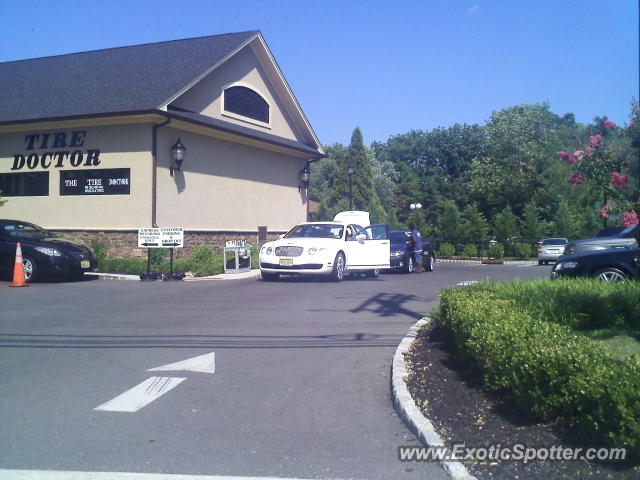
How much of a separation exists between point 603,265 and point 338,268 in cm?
721

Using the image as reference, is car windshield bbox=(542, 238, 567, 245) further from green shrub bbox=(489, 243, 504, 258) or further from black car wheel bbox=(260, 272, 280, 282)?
black car wheel bbox=(260, 272, 280, 282)

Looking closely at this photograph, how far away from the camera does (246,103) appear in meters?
24.7

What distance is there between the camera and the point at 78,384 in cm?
632

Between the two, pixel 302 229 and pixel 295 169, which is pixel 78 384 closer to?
pixel 302 229

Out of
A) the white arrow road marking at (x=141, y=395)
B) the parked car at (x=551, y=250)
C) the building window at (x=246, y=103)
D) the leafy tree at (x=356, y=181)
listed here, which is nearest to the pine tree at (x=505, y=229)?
the parked car at (x=551, y=250)

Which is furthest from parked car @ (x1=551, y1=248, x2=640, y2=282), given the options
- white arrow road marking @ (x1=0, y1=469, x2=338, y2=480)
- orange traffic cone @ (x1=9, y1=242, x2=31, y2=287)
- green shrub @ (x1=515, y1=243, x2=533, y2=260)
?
green shrub @ (x1=515, y1=243, x2=533, y2=260)

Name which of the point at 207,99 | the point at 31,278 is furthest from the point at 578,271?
the point at 207,99

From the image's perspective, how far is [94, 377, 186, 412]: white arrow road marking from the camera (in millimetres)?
5629

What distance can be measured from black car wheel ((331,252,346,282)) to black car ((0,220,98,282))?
648 cm

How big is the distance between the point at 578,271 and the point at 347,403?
20.2 ft

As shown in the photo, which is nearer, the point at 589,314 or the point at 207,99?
the point at 589,314

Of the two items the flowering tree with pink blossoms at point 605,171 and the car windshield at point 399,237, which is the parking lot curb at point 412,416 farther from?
the car windshield at point 399,237

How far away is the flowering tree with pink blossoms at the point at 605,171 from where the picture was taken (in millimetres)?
7504

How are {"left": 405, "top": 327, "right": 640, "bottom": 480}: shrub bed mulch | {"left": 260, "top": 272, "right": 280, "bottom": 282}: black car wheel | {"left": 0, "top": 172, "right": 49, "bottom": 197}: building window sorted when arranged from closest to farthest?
1. {"left": 405, "top": 327, "right": 640, "bottom": 480}: shrub bed mulch
2. {"left": 260, "top": 272, "right": 280, "bottom": 282}: black car wheel
3. {"left": 0, "top": 172, "right": 49, "bottom": 197}: building window
